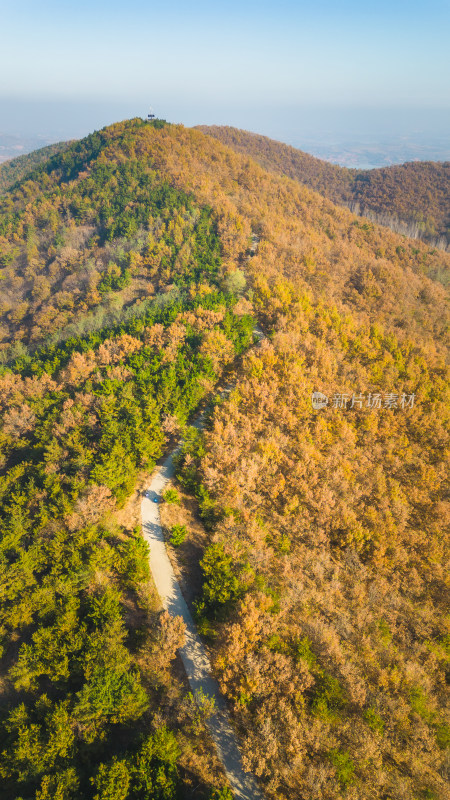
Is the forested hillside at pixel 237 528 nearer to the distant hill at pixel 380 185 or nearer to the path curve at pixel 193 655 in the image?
the path curve at pixel 193 655

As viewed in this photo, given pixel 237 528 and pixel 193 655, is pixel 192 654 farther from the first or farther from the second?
pixel 237 528

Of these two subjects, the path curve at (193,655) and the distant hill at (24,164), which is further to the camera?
the distant hill at (24,164)

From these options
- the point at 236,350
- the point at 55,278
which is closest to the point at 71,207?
the point at 55,278

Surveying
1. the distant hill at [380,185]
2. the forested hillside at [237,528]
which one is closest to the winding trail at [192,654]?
the forested hillside at [237,528]

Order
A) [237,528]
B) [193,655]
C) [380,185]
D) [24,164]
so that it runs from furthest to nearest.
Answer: [24,164], [380,185], [237,528], [193,655]

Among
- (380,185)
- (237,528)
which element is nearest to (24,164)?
(380,185)

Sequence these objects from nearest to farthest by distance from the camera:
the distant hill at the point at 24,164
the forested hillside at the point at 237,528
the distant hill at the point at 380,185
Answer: the forested hillside at the point at 237,528 → the distant hill at the point at 380,185 → the distant hill at the point at 24,164

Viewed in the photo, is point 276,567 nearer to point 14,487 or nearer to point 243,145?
point 14,487
